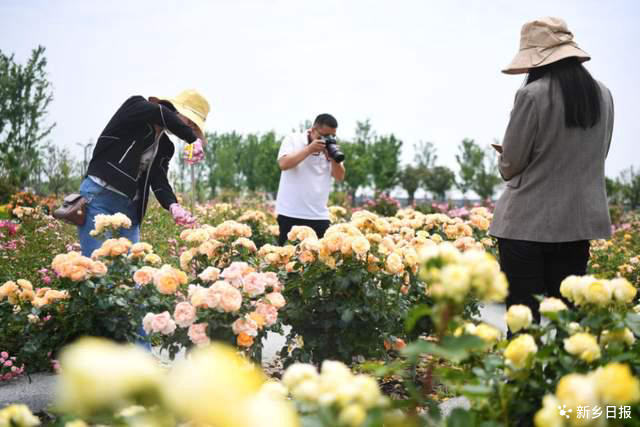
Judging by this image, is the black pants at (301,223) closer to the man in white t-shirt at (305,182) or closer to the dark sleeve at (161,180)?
the man in white t-shirt at (305,182)

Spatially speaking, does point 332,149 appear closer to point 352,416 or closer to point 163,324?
point 163,324

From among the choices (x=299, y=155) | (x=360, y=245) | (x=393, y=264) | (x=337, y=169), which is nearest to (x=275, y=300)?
(x=360, y=245)

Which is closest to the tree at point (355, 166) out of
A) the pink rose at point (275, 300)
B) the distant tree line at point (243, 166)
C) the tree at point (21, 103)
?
the distant tree line at point (243, 166)

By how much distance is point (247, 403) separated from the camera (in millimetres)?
545

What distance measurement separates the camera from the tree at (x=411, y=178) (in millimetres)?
33875

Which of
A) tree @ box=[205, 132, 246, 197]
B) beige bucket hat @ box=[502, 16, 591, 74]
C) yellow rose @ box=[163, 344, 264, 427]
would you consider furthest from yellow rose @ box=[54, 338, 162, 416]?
tree @ box=[205, 132, 246, 197]

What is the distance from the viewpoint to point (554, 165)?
2172mm

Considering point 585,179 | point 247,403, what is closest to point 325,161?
point 585,179

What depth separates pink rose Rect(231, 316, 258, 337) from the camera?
181 centimetres

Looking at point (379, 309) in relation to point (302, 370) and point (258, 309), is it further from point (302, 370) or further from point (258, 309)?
point (302, 370)

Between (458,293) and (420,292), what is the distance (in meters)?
2.12

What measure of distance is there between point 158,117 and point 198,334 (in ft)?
4.74

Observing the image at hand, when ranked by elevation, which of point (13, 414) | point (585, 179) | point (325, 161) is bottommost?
point (13, 414)

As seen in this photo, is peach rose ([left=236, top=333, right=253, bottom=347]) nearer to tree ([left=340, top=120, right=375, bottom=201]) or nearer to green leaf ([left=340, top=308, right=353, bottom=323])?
green leaf ([left=340, top=308, right=353, bottom=323])
